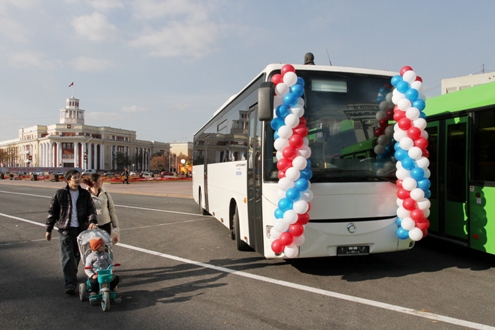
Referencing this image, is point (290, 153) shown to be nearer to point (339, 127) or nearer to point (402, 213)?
point (339, 127)

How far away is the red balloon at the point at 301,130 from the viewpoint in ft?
18.7

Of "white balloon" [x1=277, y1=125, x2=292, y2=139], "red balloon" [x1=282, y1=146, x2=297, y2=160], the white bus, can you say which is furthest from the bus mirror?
"red balloon" [x1=282, y1=146, x2=297, y2=160]

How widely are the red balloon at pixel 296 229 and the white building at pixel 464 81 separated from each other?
1879 inches

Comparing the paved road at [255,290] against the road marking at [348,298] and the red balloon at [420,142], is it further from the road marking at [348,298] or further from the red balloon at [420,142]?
the red balloon at [420,142]

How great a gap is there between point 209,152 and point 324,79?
617 centimetres

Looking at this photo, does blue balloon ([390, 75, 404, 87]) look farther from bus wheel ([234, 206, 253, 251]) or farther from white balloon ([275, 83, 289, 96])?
bus wheel ([234, 206, 253, 251])

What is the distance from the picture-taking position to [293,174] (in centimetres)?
559

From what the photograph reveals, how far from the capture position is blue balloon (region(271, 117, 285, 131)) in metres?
5.87

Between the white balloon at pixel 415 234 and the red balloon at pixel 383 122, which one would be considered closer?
the white balloon at pixel 415 234

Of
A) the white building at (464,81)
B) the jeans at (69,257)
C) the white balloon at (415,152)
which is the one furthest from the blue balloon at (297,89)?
the white building at (464,81)

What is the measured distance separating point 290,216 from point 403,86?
265 cm

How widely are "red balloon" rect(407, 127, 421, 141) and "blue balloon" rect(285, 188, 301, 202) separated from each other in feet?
6.54

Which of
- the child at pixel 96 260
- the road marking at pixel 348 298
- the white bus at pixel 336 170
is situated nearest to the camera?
the road marking at pixel 348 298

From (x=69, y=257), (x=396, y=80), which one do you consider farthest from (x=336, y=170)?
(x=69, y=257)
